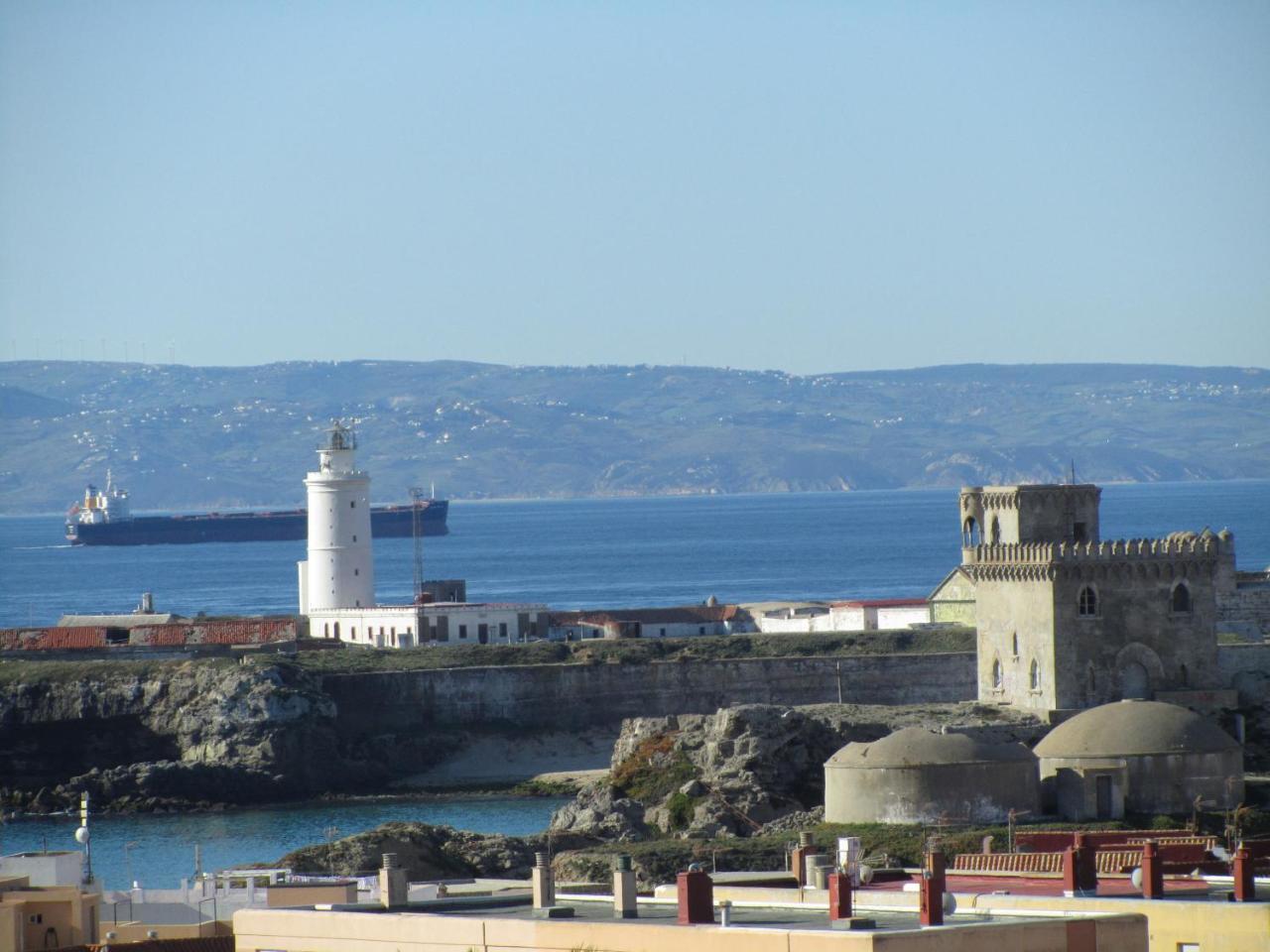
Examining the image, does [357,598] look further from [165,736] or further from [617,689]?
[165,736]

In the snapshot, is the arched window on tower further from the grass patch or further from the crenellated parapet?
the grass patch

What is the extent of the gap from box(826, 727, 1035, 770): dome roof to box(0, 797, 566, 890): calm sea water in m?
11.8

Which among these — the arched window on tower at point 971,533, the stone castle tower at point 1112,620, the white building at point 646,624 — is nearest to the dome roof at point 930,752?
the stone castle tower at point 1112,620

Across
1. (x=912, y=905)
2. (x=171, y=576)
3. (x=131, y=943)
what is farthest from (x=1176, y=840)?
(x=171, y=576)

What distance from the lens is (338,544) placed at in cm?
8256

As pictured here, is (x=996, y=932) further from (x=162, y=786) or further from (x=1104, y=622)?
(x=162, y=786)

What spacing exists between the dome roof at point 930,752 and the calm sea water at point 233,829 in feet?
38.6

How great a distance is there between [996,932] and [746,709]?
31635mm

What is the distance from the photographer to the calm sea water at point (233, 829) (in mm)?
48344

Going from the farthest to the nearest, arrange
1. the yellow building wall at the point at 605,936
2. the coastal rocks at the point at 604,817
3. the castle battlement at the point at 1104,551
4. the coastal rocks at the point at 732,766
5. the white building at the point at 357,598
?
the white building at the point at 357,598 → the castle battlement at the point at 1104,551 → the coastal rocks at the point at 732,766 → the coastal rocks at the point at 604,817 → the yellow building wall at the point at 605,936

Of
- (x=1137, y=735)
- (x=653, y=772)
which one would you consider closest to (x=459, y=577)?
(x=653, y=772)

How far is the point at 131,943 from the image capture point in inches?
917

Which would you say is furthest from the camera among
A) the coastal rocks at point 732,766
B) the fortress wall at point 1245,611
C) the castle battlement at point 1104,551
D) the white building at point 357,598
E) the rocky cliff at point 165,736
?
the white building at point 357,598

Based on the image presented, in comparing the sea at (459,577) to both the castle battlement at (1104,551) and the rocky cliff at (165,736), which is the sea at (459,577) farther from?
the castle battlement at (1104,551)
